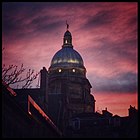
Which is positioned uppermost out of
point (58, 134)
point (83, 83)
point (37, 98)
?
point (83, 83)

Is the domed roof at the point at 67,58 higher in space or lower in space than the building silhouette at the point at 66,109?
higher

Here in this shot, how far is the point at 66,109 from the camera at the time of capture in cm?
6012

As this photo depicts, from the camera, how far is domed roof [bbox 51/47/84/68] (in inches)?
3418

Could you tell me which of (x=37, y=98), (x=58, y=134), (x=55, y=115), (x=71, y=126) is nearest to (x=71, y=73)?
(x=71, y=126)

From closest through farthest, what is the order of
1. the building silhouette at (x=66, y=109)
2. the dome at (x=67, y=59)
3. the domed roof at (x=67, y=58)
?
the building silhouette at (x=66, y=109) → the dome at (x=67, y=59) → the domed roof at (x=67, y=58)

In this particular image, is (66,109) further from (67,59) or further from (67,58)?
(67,58)

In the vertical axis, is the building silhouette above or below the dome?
below

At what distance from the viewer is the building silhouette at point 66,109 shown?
2214 centimetres

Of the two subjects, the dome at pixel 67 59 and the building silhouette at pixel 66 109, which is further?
the dome at pixel 67 59

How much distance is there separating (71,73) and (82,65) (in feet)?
11.7

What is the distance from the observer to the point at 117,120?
A: 2879 inches

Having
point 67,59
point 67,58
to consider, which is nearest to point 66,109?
point 67,59

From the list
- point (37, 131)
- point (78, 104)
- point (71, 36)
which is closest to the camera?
point (37, 131)

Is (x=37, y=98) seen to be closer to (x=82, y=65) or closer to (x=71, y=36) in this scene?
(x=82, y=65)
